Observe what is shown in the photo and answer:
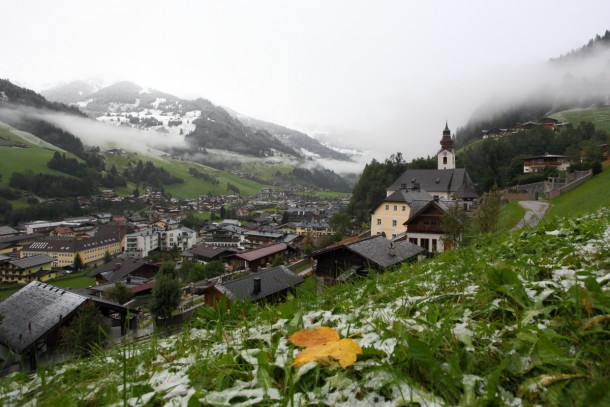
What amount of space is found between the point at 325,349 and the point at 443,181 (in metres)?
60.3

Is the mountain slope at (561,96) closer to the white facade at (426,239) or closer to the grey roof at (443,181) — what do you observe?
the grey roof at (443,181)

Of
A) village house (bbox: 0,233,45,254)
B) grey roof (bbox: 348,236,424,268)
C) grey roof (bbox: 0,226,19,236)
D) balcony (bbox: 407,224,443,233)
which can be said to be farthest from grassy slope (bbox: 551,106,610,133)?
grey roof (bbox: 0,226,19,236)

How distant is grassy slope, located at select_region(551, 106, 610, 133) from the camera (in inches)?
4244

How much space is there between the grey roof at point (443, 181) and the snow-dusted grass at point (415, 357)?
52937 mm

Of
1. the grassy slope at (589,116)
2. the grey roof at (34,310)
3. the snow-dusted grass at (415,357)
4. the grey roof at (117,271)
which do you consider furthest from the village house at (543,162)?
the grey roof at (117,271)

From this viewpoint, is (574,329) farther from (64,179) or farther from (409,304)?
(64,179)

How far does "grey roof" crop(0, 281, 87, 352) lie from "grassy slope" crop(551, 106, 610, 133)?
133463mm

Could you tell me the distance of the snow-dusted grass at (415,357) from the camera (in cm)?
155

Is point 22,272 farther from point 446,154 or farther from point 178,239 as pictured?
point 446,154

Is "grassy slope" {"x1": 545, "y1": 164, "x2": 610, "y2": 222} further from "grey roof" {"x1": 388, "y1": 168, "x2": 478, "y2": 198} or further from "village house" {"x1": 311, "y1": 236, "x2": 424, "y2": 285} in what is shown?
"grey roof" {"x1": 388, "y1": 168, "x2": 478, "y2": 198}

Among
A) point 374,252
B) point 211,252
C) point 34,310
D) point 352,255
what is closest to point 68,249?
point 211,252

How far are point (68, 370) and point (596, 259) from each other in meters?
4.71

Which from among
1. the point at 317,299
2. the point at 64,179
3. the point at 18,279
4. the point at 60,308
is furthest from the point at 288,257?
the point at 64,179

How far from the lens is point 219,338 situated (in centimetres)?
310
